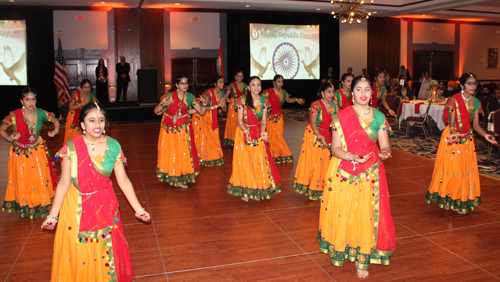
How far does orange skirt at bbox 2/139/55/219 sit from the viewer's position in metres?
4.48

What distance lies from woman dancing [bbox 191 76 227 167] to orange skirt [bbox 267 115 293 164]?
3.07 feet

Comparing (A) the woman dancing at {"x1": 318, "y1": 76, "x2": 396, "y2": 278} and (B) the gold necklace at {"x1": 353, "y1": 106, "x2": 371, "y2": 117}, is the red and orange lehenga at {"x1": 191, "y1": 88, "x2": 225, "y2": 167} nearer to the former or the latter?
(A) the woman dancing at {"x1": 318, "y1": 76, "x2": 396, "y2": 278}

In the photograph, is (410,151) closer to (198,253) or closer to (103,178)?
(198,253)

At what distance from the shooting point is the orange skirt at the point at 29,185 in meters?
4.48

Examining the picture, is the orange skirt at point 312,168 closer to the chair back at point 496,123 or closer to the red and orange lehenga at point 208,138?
the red and orange lehenga at point 208,138

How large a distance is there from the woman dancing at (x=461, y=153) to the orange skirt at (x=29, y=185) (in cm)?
455

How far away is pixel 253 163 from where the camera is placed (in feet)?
15.9

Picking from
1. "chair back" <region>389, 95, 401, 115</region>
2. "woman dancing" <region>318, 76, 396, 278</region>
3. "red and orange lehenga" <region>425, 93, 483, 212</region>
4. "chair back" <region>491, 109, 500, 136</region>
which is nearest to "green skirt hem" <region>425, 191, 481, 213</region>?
"red and orange lehenga" <region>425, 93, 483, 212</region>

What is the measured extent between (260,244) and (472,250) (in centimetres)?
192

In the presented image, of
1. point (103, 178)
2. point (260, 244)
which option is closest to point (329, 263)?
point (260, 244)

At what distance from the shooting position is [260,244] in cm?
378

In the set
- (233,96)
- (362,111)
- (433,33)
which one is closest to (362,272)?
(362,111)

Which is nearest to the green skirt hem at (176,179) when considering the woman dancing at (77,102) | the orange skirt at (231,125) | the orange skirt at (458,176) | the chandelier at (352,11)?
the woman dancing at (77,102)

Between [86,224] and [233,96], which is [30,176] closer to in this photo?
[86,224]
